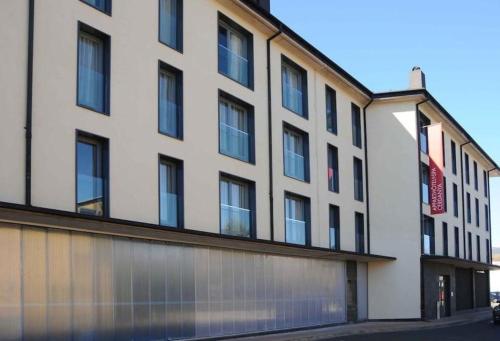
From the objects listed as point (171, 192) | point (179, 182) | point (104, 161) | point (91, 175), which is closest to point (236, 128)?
point (179, 182)

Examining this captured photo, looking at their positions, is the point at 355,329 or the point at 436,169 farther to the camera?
the point at 436,169

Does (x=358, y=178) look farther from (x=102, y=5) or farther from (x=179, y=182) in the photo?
(x=102, y=5)

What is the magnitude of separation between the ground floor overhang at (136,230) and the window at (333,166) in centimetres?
408

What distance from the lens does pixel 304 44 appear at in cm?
2681

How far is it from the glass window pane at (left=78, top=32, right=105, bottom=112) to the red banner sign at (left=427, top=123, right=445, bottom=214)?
21.2m

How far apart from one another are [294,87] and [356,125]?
6.78 m

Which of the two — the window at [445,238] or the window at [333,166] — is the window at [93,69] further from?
the window at [445,238]

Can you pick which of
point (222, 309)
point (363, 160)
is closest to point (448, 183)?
point (363, 160)

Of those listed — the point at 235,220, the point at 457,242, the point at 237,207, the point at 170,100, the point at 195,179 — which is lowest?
the point at 457,242

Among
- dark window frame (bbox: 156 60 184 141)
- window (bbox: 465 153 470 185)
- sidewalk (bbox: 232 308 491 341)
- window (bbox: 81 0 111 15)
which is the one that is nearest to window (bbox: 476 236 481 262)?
window (bbox: 465 153 470 185)

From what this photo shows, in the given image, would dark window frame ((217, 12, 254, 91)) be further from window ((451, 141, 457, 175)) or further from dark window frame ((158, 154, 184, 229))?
window ((451, 141, 457, 175))

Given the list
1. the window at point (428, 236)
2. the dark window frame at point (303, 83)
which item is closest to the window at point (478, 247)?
the window at point (428, 236)

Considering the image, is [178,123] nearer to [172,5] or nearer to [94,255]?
[172,5]

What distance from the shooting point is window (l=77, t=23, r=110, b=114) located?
54.7 feet
